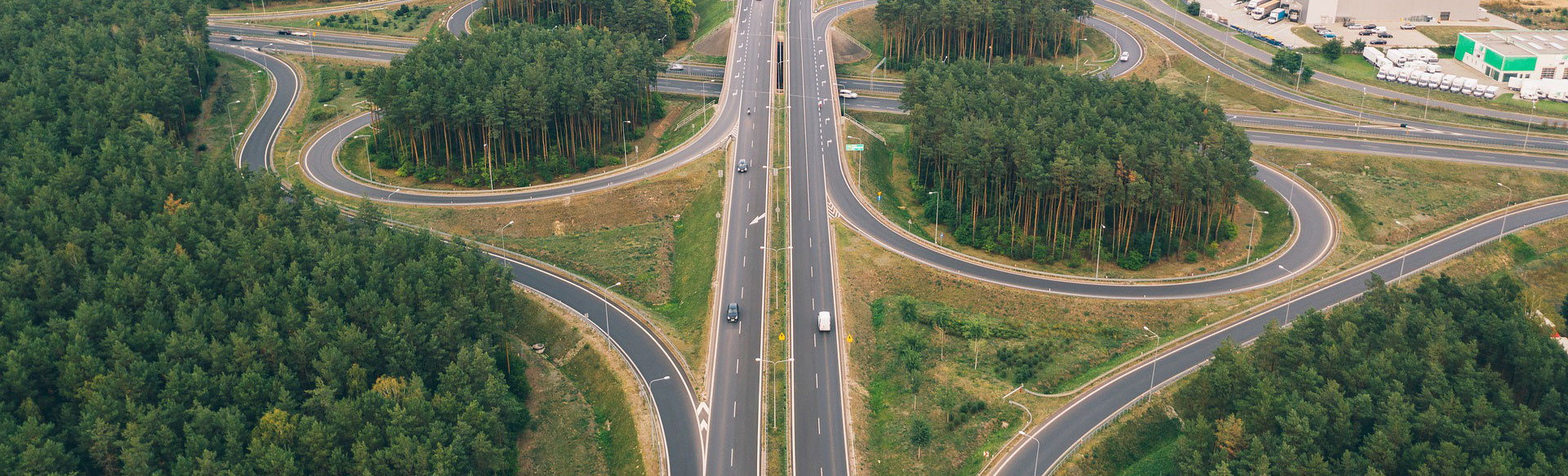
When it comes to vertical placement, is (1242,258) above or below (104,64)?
below

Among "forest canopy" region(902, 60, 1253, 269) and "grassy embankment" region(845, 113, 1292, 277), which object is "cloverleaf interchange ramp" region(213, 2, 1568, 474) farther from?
"forest canopy" region(902, 60, 1253, 269)

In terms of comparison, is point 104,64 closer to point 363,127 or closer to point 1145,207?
point 363,127

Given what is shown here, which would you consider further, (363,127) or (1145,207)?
(363,127)

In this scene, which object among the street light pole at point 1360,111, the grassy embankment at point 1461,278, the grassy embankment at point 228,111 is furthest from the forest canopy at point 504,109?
the street light pole at point 1360,111

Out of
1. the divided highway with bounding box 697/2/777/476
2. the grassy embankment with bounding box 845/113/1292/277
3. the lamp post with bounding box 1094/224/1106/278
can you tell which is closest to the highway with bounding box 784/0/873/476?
the divided highway with bounding box 697/2/777/476

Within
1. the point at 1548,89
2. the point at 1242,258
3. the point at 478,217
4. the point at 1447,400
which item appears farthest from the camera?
the point at 1548,89

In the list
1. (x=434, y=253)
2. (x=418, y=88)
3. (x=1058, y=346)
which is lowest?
(x=1058, y=346)

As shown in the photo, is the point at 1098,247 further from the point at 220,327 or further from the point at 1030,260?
the point at 220,327

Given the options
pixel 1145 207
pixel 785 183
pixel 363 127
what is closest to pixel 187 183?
pixel 363 127

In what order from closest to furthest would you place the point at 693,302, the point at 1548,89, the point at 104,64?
the point at 693,302 < the point at 104,64 < the point at 1548,89
